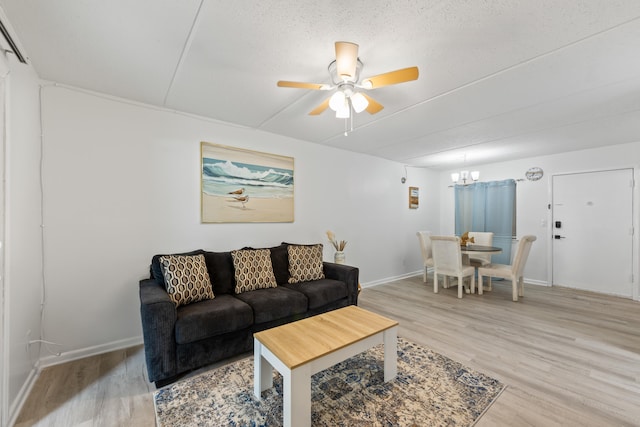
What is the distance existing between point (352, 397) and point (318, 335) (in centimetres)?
48

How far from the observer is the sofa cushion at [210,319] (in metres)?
1.99

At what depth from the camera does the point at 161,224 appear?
2770mm

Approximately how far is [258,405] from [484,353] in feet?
6.69

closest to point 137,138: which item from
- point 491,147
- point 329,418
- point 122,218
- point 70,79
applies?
point 70,79

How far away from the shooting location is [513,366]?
7.18 feet

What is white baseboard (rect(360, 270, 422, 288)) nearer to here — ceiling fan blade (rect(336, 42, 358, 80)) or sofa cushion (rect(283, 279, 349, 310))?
sofa cushion (rect(283, 279, 349, 310))

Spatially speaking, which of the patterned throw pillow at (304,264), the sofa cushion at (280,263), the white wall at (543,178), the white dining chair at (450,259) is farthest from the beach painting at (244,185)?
the white wall at (543,178)

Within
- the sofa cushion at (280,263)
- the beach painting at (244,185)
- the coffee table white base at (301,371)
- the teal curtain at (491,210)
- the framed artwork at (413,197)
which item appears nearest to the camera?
the coffee table white base at (301,371)

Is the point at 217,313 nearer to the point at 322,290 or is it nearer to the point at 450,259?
the point at 322,290

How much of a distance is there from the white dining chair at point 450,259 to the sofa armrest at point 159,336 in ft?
12.5

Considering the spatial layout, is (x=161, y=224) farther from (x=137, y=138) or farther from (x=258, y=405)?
(x=258, y=405)

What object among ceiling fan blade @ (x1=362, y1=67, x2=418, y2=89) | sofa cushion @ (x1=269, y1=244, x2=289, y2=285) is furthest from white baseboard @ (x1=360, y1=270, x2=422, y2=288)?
ceiling fan blade @ (x1=362, y1=67, x2=418, y2=89)

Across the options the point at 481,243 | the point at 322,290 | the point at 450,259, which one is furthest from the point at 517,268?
the point at 322,290

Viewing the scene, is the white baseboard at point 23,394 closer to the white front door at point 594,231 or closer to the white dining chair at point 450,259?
the white dining chair at point 450,259
